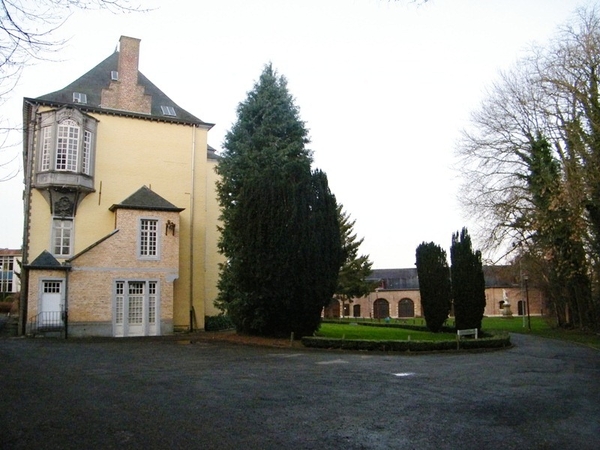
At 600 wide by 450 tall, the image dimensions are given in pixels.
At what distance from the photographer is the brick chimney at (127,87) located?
30.2m

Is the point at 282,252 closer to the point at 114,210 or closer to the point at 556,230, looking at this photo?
the point at 114,210

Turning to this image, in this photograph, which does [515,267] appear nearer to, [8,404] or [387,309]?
[8,404]

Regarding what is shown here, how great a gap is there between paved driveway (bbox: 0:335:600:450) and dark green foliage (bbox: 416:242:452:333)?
49.0 ft

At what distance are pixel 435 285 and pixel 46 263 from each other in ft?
69.7

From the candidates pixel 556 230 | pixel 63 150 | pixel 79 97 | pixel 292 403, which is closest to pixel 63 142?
pixel 63 150

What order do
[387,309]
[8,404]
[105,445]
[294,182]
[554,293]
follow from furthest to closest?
1. [387,309]
2. [554,293]
3. [294,182]
4. [8,404]
5. [105,445]

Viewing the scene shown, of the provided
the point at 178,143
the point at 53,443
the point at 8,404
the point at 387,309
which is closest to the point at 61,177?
the point at 178,143

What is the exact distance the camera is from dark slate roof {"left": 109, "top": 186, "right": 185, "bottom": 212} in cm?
2798

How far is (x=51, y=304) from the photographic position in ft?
84.3

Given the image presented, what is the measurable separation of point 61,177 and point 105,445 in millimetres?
23394

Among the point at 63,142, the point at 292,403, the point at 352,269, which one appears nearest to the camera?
the point at 292,403

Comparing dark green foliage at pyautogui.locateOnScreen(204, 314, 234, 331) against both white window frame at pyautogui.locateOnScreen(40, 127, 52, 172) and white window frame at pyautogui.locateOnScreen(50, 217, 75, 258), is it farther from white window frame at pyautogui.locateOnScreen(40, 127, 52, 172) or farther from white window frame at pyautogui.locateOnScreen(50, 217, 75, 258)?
white window frame at pyautogui.locateOnScreen(40, 127, 52, 172)

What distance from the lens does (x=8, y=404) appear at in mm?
8938

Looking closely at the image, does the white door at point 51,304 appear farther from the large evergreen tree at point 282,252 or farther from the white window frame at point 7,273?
the white window frame at point 7,273
